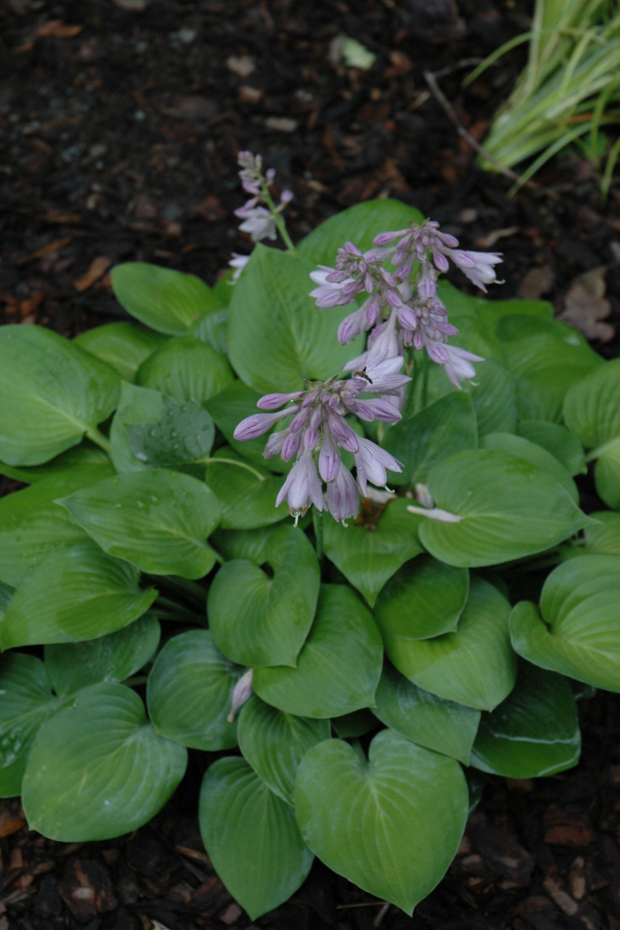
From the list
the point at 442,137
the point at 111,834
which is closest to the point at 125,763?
the point at 111,834

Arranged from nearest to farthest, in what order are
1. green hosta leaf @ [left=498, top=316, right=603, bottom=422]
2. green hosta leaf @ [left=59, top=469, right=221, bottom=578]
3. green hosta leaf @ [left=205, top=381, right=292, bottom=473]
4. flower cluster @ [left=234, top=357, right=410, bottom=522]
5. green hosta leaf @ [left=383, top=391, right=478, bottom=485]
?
1. flower cluster @ [left=234, top=357, right=410, bottom=522]
2. green hosta leaf @ [left=59, top=469, right=221, bottom=578]
3. green hosta leaf @ [left=383, top=391, right=478, bottom=485]
4. green hosta leaf @ [left=205, top=381, right=292, bottom=473]
5. green hosta leaf @ [left=498, top=316, right=603, bottom=422]

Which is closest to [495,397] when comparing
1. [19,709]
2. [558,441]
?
[558,441]

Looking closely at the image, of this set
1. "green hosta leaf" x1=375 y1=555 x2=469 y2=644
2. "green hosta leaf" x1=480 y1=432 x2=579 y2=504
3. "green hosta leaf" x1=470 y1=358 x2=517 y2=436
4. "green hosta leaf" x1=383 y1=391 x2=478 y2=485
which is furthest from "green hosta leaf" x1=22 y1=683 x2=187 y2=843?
"green hosta leaf" x1=470 y1=358 x2=517 y2=436

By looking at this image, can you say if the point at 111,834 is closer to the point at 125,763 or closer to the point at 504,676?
the point at 125,763

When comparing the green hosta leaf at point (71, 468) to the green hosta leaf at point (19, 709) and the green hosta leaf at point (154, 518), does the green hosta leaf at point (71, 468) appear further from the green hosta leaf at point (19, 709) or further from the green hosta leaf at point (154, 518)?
the green hosta leaf at point (19, 709)

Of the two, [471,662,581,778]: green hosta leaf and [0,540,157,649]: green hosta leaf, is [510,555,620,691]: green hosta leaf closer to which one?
[471,662,581,778]: green hosta leaf

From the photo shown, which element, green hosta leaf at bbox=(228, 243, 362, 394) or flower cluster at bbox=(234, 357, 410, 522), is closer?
flower cluster at bbox=(234, 357, 410, 522)

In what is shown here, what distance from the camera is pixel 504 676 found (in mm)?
2115

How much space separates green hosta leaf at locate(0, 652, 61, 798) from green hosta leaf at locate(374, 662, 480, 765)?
1089 mm

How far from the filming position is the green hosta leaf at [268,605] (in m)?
2.07

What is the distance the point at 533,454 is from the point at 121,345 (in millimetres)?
1823

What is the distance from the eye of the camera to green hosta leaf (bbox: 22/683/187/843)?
Result: 6.77ft

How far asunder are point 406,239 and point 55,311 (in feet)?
8.67

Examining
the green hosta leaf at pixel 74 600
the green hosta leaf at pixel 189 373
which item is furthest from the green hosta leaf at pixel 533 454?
the green hosta leaf at pixel 74 600
